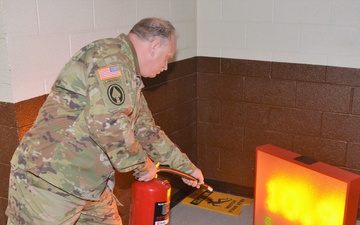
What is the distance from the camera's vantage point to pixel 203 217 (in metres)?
3.38

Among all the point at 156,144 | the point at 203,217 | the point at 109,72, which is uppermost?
the point at 109,72

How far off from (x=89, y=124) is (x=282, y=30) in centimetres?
194

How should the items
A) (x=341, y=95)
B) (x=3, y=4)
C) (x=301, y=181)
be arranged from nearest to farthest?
(x=3, y=4)
(x=301, y=181)
(x=341, y=95)

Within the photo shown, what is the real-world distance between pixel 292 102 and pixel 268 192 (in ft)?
2.81

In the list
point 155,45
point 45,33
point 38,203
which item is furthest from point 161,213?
point 45,33

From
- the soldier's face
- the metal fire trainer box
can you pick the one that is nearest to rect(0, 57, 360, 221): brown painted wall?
the metal fire trainer box

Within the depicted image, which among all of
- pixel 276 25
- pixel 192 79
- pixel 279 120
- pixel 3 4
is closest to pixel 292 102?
pixel 279 120

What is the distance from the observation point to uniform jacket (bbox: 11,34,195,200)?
1784 mm

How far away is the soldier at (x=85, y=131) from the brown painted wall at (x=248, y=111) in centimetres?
94

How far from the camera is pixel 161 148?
7.77 ft

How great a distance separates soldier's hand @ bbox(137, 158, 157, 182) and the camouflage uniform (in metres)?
0.06

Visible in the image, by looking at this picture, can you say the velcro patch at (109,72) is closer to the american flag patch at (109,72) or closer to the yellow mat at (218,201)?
the american flag patch at (109,72)

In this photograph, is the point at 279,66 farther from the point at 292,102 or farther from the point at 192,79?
the point at 192,79

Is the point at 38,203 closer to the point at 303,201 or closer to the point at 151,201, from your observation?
the point at 151,201
